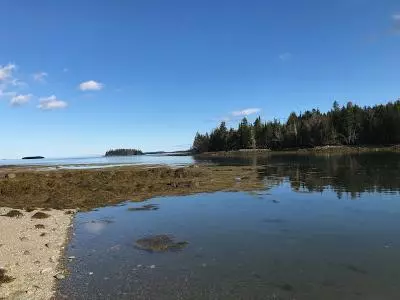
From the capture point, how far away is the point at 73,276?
54.1 ft

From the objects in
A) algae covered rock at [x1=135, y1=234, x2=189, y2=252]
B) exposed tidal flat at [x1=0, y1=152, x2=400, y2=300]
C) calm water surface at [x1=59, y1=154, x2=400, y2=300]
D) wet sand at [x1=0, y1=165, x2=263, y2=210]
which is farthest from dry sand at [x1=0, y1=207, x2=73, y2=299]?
wet sand at [x1=0, y1=165, x2=263, y2=210]

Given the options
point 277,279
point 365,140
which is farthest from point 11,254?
point 365,140

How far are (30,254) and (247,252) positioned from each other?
34.3ft

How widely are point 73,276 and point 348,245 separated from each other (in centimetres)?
1287

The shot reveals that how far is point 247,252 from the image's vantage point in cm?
1911

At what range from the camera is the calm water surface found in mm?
14461

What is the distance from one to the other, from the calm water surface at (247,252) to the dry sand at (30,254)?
78 centimetres

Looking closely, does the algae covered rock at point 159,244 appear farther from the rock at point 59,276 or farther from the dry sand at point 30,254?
the rock at point 59,276

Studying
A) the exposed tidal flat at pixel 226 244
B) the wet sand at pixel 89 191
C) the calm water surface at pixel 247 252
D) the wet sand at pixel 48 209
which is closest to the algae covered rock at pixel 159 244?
the exposed tidal flat at pixel 226 244

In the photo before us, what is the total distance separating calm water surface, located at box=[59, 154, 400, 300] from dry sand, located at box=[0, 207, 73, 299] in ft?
2.55

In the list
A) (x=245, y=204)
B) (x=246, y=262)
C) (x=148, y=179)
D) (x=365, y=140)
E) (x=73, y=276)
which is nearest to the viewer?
(x=73, y=276)

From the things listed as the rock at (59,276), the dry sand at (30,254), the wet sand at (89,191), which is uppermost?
the wet sand at (89,191)

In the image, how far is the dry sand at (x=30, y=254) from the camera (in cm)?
1465

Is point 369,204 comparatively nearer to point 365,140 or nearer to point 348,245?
point 348,245
